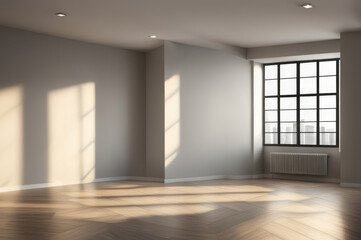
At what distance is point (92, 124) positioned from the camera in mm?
10250

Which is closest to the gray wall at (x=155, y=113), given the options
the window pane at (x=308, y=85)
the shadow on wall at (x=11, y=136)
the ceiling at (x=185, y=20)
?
the ceiling at (x=185, y=20)

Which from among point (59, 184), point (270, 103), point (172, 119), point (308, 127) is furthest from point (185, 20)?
point (308, 127)

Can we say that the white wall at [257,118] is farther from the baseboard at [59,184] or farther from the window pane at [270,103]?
the baseboard at [59,184]

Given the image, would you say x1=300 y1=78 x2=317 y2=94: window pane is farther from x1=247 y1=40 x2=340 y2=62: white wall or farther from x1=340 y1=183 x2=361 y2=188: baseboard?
x1=340 y1=183 x2=361 y2=188: baseboard

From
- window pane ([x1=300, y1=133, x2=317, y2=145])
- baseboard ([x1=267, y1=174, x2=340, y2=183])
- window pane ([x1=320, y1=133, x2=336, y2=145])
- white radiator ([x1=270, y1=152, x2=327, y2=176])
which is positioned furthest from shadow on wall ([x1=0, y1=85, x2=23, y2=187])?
window pane ([x1=320, y1=133, x2=336, y2=145])

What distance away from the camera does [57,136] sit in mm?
9539

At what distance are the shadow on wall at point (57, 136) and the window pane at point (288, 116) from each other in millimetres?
4810

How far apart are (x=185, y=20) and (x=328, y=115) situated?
15.2ft

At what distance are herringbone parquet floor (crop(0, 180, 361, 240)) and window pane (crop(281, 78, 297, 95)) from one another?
2804 millimetres

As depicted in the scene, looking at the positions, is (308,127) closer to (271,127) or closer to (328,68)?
(271,127)

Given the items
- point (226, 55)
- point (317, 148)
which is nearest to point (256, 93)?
point (226, 55)

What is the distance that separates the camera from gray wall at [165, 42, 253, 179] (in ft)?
33.8

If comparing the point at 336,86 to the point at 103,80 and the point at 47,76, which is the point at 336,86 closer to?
the point at 103,80

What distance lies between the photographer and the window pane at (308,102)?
11.1 m
